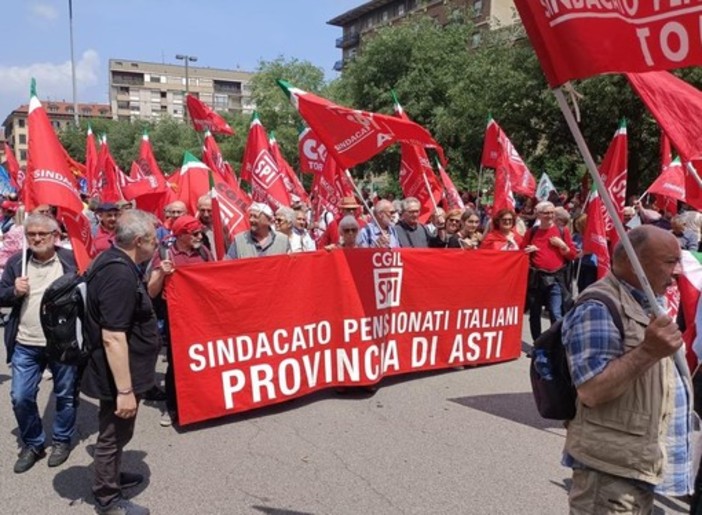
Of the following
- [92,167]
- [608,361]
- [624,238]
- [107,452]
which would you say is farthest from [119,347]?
[92,167]

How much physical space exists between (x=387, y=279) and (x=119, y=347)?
3089 mm

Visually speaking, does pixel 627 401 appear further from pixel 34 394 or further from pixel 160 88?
pixel 160 88

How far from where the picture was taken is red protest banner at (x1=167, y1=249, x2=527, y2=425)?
4.95m

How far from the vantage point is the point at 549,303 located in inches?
285

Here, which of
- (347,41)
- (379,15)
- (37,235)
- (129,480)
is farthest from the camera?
(347,41)

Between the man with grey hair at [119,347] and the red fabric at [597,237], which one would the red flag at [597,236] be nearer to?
the red fabric at [597,237]

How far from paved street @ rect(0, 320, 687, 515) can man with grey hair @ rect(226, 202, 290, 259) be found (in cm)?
140

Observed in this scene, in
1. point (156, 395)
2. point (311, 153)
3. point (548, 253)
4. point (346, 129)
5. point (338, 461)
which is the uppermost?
point (311, 153)

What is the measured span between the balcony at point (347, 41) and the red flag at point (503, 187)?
72.9 m

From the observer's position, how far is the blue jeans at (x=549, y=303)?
724 cm

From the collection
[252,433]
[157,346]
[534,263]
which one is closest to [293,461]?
[252,433]

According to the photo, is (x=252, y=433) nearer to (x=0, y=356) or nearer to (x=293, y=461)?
(x=293, y=461)

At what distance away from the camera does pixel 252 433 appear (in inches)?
194

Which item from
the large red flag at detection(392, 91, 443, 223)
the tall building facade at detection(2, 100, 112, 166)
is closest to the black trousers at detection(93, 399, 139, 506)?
the large red flag at detection(392, 91, 443, 223)
